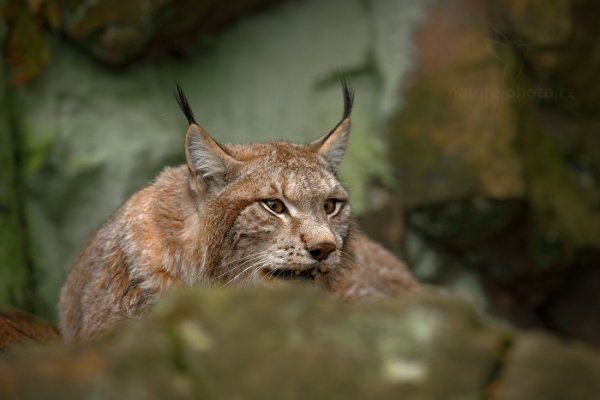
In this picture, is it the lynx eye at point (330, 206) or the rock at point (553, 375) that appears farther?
the lynx eye at point (330, 206)

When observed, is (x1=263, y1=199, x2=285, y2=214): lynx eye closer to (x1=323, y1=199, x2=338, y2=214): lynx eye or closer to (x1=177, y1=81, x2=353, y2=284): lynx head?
(x1=177, y1=81, x2=353, y2=284): lynx head

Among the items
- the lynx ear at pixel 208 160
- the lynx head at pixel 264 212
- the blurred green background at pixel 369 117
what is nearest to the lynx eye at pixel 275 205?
the lynx head at pixel 264 212

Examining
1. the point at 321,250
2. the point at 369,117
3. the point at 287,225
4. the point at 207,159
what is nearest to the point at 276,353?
the point at 321,250

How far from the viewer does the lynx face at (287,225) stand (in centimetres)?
527

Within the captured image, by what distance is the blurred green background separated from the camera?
357 inches

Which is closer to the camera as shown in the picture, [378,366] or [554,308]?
[378,366]

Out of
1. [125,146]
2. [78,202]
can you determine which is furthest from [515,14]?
[78,202]

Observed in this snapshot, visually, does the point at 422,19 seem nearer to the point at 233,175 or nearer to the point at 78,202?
the point at 78,202

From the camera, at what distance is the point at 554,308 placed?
1019cm

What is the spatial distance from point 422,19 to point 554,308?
336 cm

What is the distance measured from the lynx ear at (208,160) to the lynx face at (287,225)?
0.14m

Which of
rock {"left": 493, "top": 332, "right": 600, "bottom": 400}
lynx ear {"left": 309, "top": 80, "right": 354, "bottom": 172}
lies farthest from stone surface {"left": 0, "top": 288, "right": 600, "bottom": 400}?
lynx ear {"left": 309, "top": 80, "right": 354, "bottom": 172}

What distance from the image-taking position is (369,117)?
384 inches

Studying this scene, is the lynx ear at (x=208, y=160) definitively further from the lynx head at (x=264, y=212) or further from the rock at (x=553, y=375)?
the rock at (x=553, y=375)
